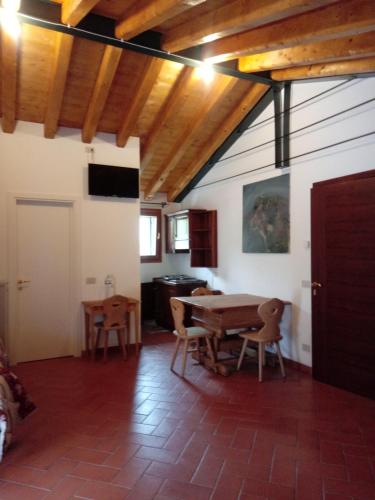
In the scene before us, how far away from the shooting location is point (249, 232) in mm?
5332

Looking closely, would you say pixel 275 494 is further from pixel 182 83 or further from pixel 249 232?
pixel 182 83

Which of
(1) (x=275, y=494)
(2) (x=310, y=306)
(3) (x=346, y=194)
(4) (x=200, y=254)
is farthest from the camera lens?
(4) (x=200, y=254)

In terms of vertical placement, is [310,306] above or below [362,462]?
above

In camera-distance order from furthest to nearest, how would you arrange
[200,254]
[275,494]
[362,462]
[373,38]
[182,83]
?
[200,254], [182,83], [373,38], [362,462], [275,494]

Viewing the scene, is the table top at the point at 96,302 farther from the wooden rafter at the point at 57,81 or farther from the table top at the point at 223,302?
the wooden rafter at the point at 57,81

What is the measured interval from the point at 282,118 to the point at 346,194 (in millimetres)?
1572

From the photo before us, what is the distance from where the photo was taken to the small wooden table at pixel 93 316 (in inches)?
193

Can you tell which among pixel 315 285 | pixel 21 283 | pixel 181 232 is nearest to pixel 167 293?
pixel 181 232

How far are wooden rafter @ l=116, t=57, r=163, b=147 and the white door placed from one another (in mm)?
1270

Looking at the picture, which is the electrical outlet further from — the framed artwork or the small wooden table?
the small wooden table

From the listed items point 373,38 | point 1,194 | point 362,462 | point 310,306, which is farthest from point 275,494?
point 1,194

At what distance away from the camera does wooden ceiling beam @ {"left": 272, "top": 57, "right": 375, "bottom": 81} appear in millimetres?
3338

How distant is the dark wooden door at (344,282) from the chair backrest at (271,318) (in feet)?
1.36

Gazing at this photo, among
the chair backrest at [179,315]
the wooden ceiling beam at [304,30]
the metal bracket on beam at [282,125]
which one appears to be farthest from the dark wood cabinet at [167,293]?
the wooden ceiling beam at [304,30]
